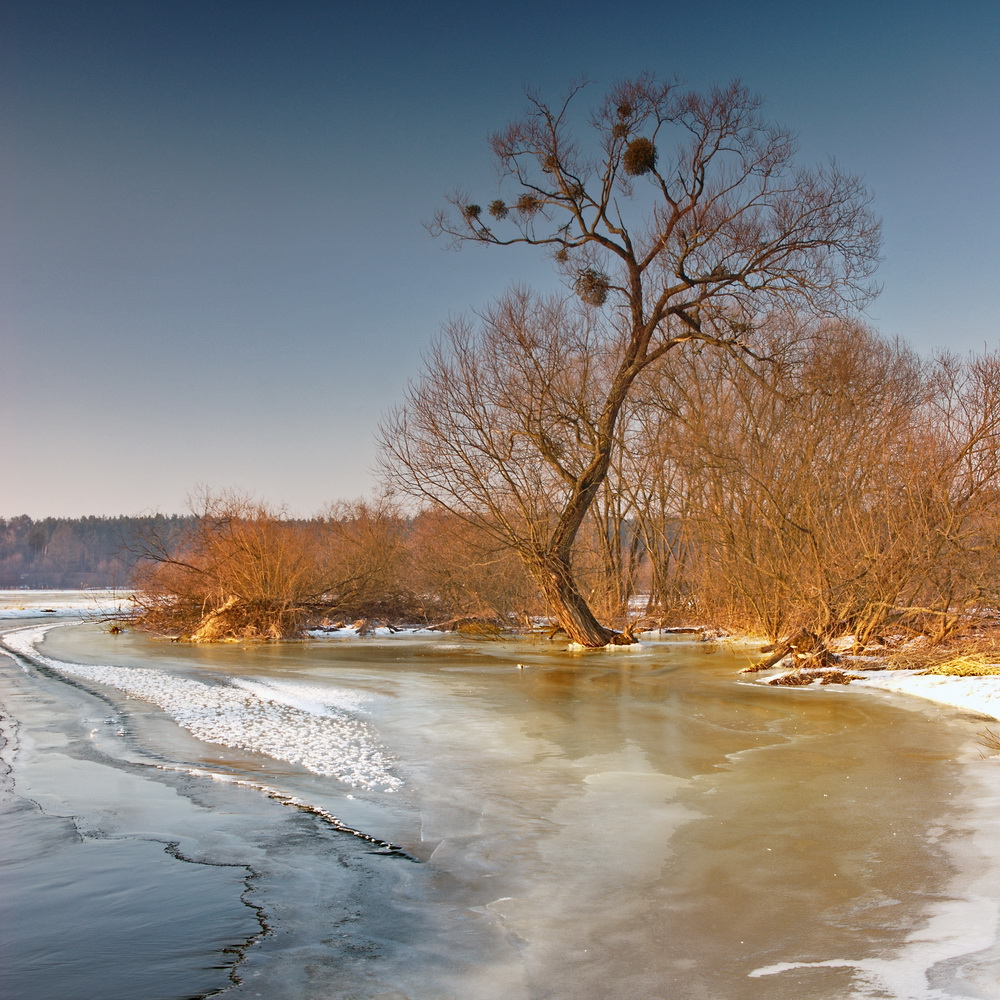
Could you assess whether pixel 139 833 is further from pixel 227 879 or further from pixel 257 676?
pixel 257 676

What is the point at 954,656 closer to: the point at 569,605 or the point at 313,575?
the point at 569,605

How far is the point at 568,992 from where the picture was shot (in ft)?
Answer: 10.3

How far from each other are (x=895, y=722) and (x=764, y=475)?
7.94 m

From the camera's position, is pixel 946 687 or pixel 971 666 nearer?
pixel 946 687

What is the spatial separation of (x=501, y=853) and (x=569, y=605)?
13.6 metres

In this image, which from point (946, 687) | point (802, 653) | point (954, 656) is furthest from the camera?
point (802, 653)

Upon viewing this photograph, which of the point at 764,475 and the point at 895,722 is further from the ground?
the point at 764,475

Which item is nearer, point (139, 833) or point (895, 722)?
point (139, 833)

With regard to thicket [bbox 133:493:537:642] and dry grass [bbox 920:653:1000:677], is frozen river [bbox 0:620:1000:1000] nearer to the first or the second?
dry grass [bbox 920:653:1000:677]

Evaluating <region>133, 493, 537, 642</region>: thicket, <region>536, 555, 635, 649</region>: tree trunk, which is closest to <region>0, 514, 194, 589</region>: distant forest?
<region>133, 493, 537, 642</region>: thicket

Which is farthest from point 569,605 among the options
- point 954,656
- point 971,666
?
point 971,666

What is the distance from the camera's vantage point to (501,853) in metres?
4.76

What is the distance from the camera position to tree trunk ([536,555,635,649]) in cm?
1802

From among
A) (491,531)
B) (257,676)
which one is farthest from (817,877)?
(491,531)
